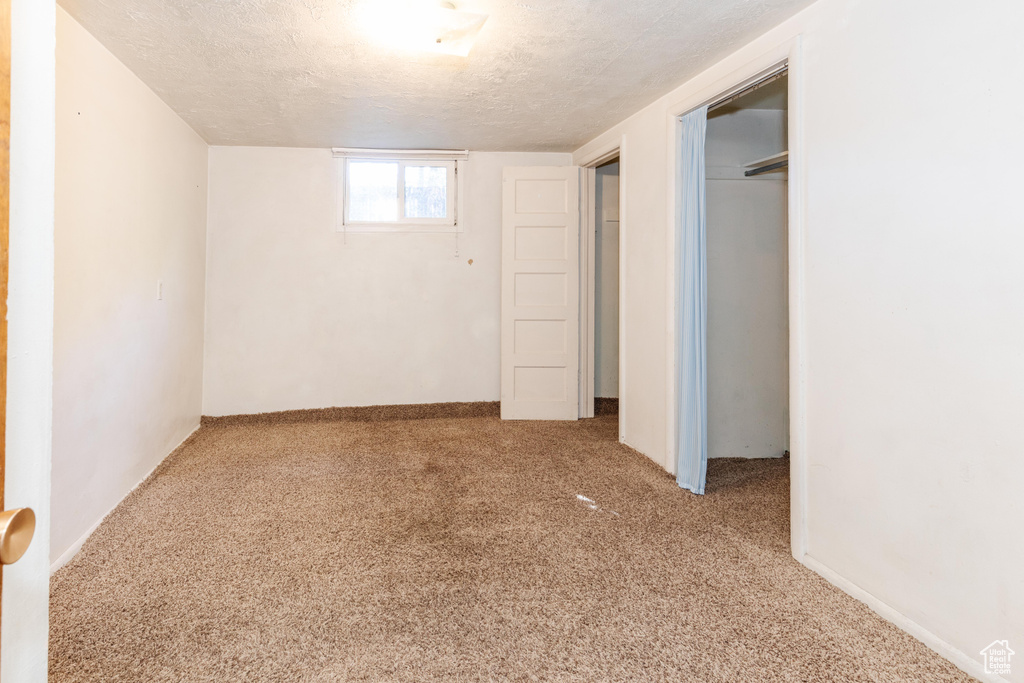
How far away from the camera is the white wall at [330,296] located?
4723mm

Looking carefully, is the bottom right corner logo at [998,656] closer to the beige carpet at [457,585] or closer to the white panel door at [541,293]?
the beige carpet at [457,585]

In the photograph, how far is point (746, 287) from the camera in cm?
381

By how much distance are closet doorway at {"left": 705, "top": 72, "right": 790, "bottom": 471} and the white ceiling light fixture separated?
2.08m

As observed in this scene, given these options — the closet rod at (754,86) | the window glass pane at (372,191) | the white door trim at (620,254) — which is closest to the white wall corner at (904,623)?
the white door trim at (620,254)

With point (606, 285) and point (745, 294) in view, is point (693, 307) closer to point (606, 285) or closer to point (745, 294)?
point (745, 294)

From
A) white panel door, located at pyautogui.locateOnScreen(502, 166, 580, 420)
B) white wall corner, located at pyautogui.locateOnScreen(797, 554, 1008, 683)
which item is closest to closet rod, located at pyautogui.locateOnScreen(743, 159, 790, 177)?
white panel door, located at pyautogui.locateOnScreen(502, 166, 580, 420)

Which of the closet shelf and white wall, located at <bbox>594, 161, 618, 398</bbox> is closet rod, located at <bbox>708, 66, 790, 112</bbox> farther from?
white wall, located at <bbox>594, 161, 618, 398</bbox>

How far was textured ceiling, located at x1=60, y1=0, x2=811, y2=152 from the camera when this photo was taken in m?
2.41

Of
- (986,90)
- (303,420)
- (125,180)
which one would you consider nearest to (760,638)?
(986,90)

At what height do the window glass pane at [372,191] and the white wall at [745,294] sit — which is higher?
the window glass pane at [372,191]

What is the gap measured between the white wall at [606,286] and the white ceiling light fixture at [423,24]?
296 centimetres

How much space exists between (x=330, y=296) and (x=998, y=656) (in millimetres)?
4734

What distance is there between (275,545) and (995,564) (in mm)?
2683

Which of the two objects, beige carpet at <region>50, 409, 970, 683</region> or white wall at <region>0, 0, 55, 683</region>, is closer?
white wall at <region>0, 0, 55, 683</region>
